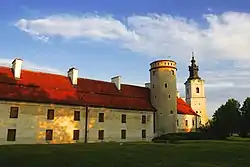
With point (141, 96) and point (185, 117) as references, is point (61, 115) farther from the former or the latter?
point (185, 117)

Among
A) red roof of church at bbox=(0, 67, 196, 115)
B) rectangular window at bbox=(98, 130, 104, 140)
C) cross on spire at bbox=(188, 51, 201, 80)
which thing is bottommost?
rectangular window at bbox=(98, 130, 104, 140)

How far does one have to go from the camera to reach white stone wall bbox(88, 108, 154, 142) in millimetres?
37469

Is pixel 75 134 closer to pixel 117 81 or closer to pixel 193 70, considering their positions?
pixel 117 81

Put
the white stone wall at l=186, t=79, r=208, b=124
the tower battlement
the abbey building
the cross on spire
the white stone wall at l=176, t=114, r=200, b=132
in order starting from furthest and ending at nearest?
1. the cross on spire
2. the white stone wall at l=186, t=79, r=208, b=124
3. the white stone wall at l=176, t=114, r=200, b=132
4. the tower battlement
5. the abbey building

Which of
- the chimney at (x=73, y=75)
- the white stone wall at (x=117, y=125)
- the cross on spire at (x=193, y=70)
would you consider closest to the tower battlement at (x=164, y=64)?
the white stone wall at (x=117, y=125)

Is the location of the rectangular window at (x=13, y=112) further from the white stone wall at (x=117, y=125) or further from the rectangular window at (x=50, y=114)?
the white stone wall at (x=117, y=125)

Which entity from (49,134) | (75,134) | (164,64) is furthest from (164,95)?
(49,134)

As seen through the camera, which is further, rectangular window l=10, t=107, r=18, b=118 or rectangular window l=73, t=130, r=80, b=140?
rectangular window l=73, t=130, r=80, b=140

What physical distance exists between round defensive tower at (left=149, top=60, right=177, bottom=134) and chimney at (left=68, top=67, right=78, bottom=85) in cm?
1323

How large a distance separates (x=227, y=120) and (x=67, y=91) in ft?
96.9

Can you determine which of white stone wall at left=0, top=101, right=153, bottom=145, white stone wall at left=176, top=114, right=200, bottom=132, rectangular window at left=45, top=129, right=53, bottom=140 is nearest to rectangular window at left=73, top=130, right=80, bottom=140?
white stone wall at left=0, top=101, right=153, bottom=145

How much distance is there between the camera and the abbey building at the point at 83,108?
32375 millimetres

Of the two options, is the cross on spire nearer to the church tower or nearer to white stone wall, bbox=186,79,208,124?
the church tower

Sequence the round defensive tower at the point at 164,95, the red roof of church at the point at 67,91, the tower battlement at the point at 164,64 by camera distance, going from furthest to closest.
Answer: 1. the tower battlement at the point at 164,64
2. the round defensive tower at the point at 164,95
3. the red roof of church at the point at 67,91
